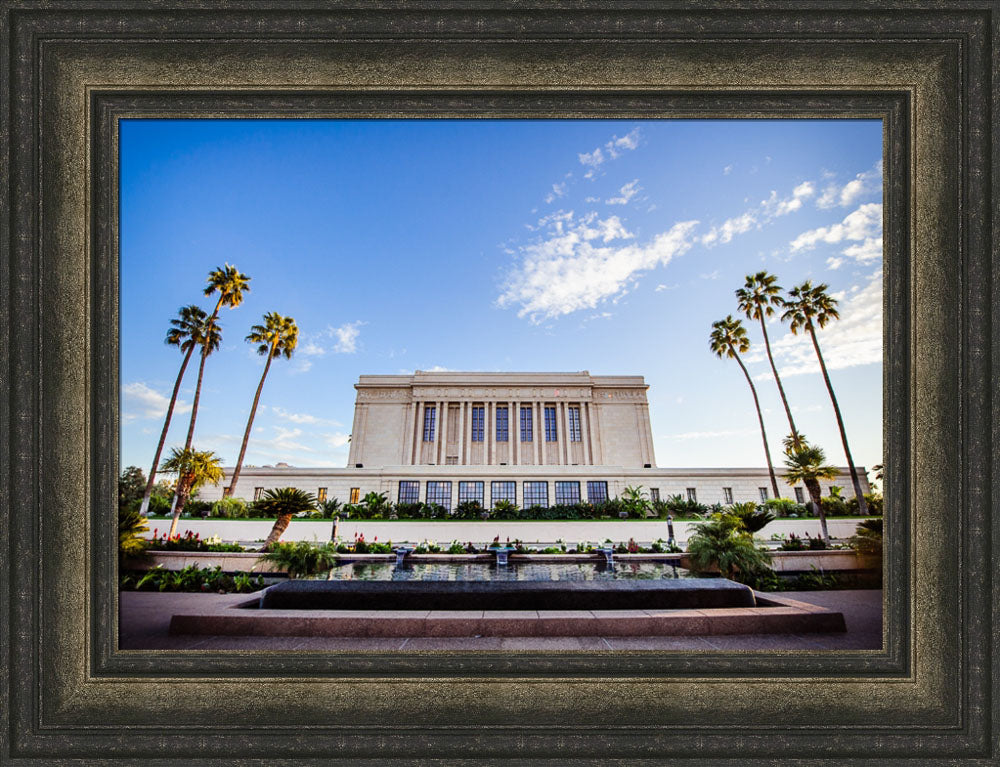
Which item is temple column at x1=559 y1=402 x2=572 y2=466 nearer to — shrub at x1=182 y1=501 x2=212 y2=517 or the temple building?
Result: the temple building

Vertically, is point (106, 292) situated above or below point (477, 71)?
below

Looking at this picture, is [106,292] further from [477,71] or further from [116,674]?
[477,71]

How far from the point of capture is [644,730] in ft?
14.3

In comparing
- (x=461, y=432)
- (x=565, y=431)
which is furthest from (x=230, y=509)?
(x=565, y=431)

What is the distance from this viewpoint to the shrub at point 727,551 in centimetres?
1143

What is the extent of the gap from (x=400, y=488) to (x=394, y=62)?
29.2 meters

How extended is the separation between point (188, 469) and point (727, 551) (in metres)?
18.5

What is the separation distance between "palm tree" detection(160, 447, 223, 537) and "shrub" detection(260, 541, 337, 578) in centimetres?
924

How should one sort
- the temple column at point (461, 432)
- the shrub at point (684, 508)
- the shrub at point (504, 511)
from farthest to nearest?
1. the temple column at point (461, 432)
2. the shrub at point (684, 508)
3. the shrub at point (504, 511)

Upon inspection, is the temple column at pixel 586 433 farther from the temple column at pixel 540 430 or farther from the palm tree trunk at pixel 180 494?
the palm tree trunk at pixel 180 494

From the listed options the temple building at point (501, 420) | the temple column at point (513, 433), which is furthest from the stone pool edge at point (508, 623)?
the temple column at point (513, 433)

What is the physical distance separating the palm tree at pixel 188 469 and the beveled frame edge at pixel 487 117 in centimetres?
1753

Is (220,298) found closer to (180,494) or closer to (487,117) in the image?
(180,494)

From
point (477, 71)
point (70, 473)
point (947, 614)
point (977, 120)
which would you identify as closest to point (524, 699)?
point (947, 614)
